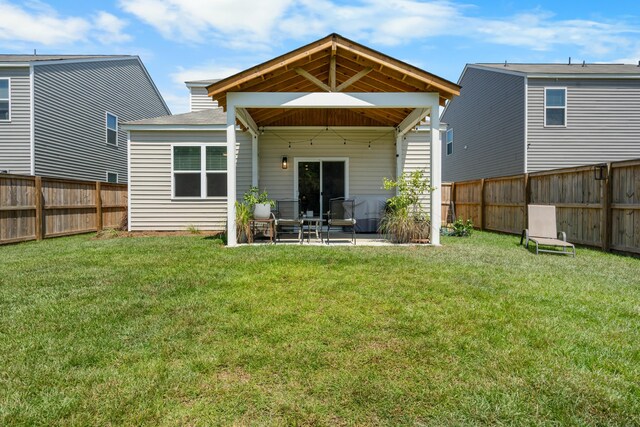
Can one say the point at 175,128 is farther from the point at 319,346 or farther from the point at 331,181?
the point at 319,346

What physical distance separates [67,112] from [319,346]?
49.3 feet

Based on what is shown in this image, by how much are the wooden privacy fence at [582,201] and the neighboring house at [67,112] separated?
48.7ft

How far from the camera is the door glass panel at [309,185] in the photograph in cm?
1070

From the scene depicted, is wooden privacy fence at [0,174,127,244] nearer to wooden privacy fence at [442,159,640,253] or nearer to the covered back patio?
the covered back patio

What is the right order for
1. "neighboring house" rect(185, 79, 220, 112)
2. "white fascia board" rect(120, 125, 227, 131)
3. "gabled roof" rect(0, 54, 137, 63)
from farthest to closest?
"neighboring house" rect(185, 79, 220, 112) → "gabled roof" rect(0, 54, 137, 63) → "white fascia board" rect(120, 125, 227, 131)

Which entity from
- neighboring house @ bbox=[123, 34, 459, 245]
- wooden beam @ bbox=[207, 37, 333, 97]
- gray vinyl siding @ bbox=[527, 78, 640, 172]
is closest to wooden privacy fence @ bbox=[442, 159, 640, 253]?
neighboring house @ bbox=[123, 34, 459, 245]

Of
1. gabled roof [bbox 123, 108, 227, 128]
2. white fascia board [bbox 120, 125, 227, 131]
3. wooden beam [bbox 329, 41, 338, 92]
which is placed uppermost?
wooden beam [bbox 329, 41, 338, 92]

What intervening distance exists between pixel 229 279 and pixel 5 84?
13182mm

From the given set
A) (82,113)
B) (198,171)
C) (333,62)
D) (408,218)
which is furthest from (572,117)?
(82,113)

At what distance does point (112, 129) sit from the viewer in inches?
632

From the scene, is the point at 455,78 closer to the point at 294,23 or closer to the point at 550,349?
A: the point at 294,23

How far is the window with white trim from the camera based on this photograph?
1046cm

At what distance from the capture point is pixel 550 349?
2561 millimetres

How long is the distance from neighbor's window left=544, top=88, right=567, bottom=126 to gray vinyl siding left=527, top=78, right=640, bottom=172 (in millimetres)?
157
